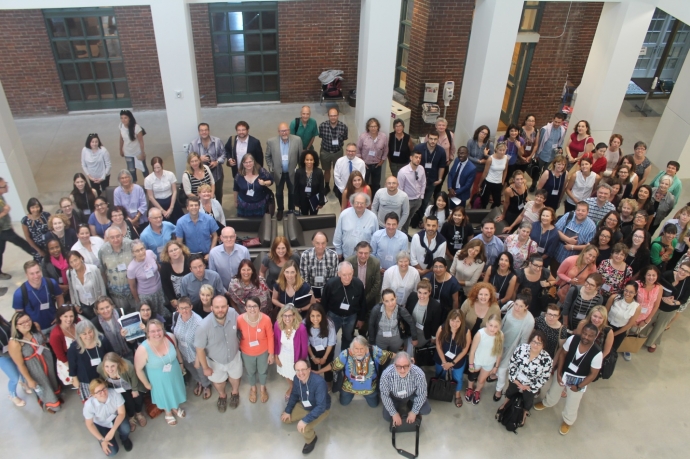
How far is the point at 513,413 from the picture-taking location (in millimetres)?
5414

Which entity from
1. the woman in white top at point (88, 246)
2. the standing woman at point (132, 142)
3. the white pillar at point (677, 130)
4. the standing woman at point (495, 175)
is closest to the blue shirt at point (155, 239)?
the woman in white top at point (88, 246)

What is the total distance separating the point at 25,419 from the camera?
18.0ft

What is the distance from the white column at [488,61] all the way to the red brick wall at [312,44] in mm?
4027

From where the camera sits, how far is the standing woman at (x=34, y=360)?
4.99 m

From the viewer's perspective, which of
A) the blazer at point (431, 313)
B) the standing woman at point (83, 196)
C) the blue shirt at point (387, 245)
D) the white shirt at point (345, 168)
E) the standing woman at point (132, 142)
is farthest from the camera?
the standing woman at point (132, 142)

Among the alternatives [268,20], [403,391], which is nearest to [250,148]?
[403,391]

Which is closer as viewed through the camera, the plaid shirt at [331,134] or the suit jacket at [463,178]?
the suit jacket at [463,178]

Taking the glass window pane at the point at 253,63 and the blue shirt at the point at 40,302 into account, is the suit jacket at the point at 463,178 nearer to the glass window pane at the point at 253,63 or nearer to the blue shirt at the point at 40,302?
the blue shirt at the point at 40,302

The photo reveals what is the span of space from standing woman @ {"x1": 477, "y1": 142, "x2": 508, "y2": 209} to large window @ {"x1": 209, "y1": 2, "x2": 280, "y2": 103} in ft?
20.1

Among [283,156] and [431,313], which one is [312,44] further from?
[431,313]

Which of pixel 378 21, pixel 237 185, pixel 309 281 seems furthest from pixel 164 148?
pixel 309 281

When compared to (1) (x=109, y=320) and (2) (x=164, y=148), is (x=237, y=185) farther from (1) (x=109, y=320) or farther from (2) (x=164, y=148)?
(2) (x=164, y=148)

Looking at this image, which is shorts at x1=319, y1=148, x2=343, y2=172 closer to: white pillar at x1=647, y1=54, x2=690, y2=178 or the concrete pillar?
the concrete pillar

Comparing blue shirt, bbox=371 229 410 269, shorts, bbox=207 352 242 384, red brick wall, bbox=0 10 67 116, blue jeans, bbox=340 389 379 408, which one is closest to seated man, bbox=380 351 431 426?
blue jeans, bbox=340 389 379 408
